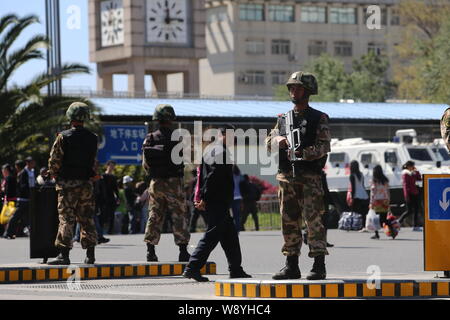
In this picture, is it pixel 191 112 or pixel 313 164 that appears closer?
pixel 313 164

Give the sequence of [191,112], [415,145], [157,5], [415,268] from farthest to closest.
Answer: [157,5]
[191,112]
[415,145]
[415,268]

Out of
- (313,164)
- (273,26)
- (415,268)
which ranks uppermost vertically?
(273,26)

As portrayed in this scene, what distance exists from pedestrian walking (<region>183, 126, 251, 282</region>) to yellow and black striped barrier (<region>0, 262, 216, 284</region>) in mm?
1476

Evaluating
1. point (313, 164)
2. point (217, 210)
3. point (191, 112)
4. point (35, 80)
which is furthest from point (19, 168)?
point (191, 112)

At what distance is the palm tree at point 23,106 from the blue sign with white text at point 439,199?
23.4 m

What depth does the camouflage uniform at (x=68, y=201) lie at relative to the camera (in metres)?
15.7

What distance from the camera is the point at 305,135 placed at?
1256cm

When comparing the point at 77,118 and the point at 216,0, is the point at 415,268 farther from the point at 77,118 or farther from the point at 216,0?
the point at 216,0

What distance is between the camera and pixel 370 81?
92.2 metres

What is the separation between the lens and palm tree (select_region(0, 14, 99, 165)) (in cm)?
3550

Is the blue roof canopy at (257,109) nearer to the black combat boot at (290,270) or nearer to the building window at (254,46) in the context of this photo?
the black combat boot at (290,270)

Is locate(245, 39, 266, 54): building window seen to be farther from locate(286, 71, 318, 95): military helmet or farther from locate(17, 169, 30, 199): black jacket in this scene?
locate(286, 71, 318, 95): military helmet

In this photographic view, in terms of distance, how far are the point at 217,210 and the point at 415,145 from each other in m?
22.5
